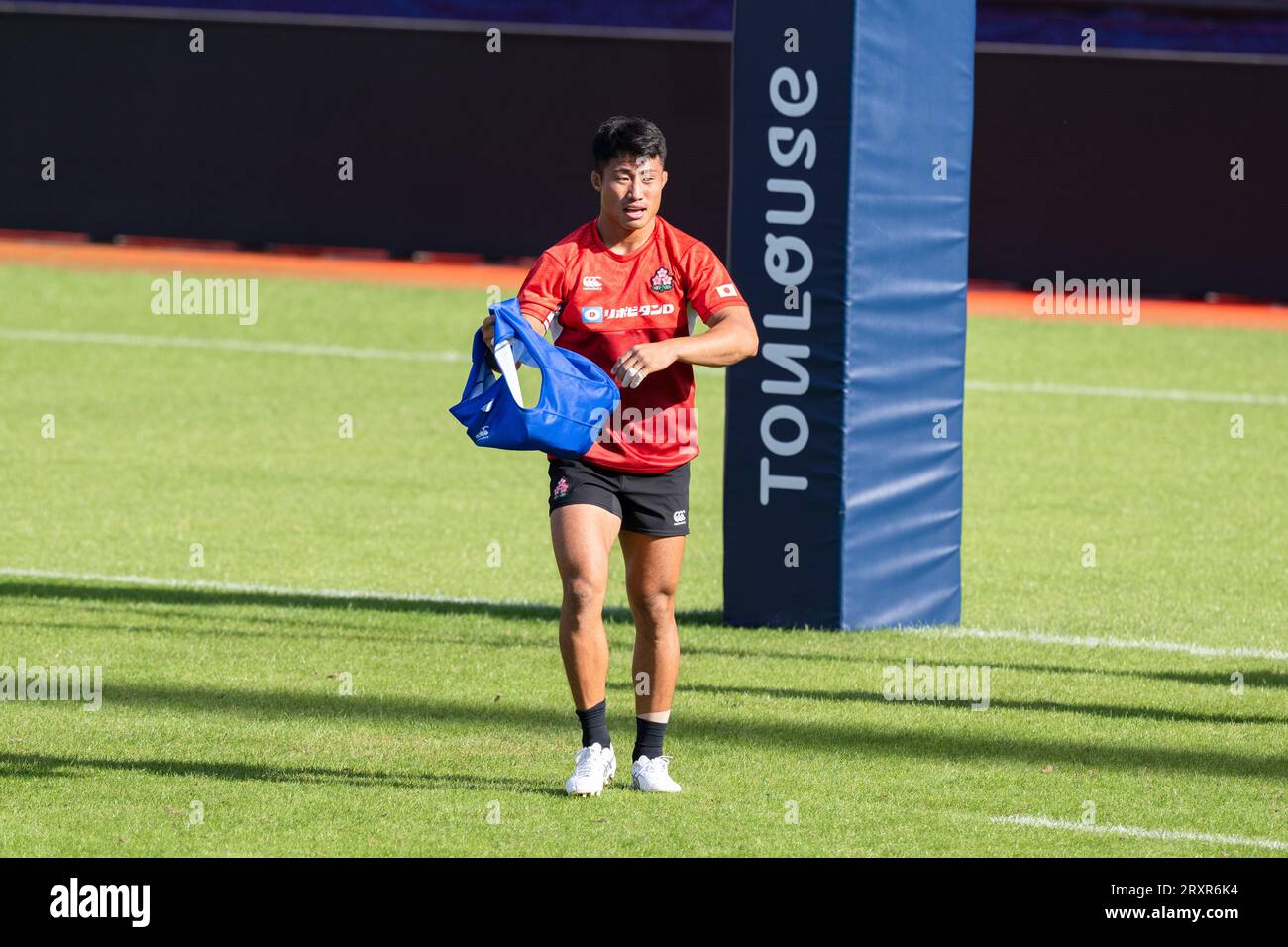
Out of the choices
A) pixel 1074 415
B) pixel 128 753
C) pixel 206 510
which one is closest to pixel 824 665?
pixel 128 753

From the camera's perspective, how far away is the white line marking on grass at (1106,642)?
912cm

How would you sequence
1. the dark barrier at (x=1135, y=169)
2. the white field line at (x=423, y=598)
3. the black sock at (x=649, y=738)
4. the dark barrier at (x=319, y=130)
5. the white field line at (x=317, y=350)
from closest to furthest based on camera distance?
the black sock at (x=649, y=738)
the white field line at (x=423, y=598)
the white field line at (x=317, y=350)
the dark barrier at (x=1135, y=169)
the dark barrier at (x=319, y=130)

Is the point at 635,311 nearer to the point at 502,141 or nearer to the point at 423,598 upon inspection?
the point at 423,598

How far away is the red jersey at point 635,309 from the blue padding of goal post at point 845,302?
2.75 m

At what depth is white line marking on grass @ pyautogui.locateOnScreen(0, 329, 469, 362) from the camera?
19094 mm

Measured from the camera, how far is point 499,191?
2594cm

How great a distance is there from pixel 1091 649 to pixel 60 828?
4.94 metres

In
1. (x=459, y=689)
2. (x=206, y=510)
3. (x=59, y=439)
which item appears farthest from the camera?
(x=59, y=439)

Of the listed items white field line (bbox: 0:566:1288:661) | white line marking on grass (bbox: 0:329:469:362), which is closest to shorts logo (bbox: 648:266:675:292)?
white field line (bbox: 0:566:1288:661)

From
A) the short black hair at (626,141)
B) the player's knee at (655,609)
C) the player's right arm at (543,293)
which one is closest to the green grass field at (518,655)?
the player's knee at (655,609)

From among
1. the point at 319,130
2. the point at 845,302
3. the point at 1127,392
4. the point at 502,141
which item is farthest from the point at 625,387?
the point at 319,130

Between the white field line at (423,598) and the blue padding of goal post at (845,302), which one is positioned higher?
the blue padding of goal post at (845,302)

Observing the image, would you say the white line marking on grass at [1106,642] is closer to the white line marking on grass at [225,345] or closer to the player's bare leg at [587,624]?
the player's bare leg at [587,624]
